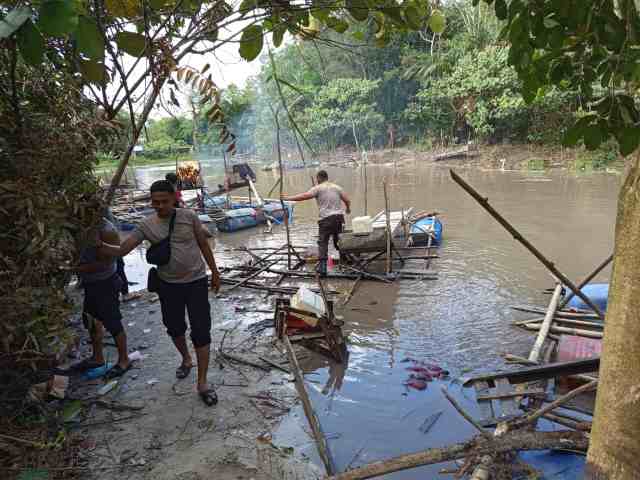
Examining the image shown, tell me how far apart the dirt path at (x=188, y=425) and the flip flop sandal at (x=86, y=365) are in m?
0.28

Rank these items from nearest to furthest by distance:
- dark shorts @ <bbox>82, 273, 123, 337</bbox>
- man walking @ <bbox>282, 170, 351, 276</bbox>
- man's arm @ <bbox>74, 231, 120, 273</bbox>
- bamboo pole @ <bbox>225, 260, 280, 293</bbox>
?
man's arm @ <bbox>74, 231, 120, 273</bbox>
dark shorts @ <bbox>82, 273, 123, 337</bbox>
bamboo pole @ <bbox>225, 260, 280, 293</bbox>
man walking @ <bbox>282, 170, 351, 276</bbox>

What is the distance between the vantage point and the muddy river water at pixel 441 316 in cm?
379

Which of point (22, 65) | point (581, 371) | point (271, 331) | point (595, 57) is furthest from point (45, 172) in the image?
point (581, 371)

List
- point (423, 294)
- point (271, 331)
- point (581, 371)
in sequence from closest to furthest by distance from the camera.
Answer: point (581, 371)
point (271, 331)
point (423, 294)

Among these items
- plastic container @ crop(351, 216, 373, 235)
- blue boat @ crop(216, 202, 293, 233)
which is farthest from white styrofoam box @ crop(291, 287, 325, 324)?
blue boat @ crop(216, 202, 293, 233)

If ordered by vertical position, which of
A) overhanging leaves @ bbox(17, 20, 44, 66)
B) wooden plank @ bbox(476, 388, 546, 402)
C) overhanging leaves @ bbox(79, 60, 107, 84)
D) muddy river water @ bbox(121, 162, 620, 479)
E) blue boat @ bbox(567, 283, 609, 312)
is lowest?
muddy river water @ bbox(121, 162, 620, 479)

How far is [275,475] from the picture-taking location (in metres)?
3.07

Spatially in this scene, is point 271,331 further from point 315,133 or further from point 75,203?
point 315,133

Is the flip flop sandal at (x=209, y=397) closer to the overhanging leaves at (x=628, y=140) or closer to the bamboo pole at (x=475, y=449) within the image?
the bamboo pole at (x=475, y=449)

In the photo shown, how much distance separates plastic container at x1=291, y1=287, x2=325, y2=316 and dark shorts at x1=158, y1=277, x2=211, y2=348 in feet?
5.05

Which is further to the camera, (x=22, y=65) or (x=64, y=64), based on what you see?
(x=64, y=64)

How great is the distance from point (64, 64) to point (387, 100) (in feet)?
119

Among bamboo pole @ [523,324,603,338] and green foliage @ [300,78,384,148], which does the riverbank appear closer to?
bamboo pole @ [523,324,603,338]

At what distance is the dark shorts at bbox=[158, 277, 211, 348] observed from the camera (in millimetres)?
3863
